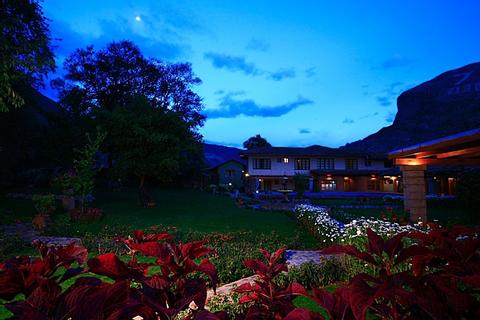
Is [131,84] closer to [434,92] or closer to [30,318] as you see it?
[30,318]

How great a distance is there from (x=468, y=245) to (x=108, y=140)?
24.5 m

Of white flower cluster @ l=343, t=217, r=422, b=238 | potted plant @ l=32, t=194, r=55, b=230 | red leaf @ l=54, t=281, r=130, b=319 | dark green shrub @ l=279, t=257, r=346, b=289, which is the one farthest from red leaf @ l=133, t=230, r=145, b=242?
potted plant @ l=32, t=194, r=55, b=230

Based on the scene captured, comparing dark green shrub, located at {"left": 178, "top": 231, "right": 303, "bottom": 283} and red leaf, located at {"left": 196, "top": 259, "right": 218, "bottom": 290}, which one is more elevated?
red leaf, located at {"left": 196, "top": 259, "right": 218, "bottom": 290}

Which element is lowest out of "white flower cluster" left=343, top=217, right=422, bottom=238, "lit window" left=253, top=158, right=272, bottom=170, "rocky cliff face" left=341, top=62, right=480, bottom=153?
"white flower cluster" left=343, top=217, right=422, bottom=238

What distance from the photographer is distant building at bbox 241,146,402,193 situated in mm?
42188

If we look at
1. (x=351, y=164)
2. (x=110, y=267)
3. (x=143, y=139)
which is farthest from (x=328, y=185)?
(x=110, y=267)

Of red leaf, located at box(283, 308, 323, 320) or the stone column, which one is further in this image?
the stone column

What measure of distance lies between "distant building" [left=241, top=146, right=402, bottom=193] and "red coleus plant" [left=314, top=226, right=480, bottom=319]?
39600mm

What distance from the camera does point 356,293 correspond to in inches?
48.2

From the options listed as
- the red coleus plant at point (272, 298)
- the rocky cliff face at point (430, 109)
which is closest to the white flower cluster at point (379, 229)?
the red coleus plant at point (272, 298)

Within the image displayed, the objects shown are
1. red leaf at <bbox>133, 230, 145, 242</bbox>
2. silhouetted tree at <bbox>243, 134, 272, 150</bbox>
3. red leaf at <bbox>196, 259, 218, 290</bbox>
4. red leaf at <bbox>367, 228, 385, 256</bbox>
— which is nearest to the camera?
red leaf at <bbox>196, 259, 218, 290</bbox>

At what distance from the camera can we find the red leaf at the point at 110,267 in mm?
Result: 1393

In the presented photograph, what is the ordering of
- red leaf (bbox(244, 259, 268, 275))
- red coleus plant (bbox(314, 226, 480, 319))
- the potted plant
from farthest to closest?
the potted plant
red leaf (bbox(244, 259, 268, 275))
red coleus plant (bbox(314, 226, 480, 319))

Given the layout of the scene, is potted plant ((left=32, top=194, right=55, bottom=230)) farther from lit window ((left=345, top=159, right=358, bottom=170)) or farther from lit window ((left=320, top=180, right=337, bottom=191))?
lit window ((left=345, top=159, right=358, bottom=170))
